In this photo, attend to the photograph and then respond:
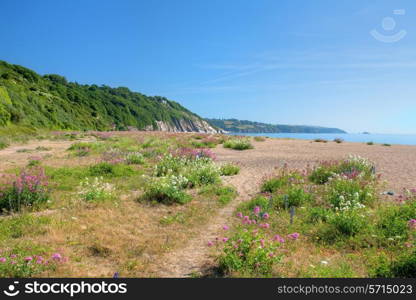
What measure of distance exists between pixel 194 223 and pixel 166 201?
77.4 inches

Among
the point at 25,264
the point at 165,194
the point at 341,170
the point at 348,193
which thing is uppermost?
the point at 341,170

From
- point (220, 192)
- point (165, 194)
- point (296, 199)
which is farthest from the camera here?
point (220, 192)

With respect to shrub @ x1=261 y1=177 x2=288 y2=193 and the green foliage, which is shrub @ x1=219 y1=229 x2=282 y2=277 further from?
shrub @ x1=261 y1=177 x2=288 y2=193

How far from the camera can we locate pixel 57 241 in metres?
5.83

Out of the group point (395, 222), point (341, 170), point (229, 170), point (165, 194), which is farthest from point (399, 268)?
point (229, 170)

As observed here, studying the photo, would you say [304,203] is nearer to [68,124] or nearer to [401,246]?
[401,246]

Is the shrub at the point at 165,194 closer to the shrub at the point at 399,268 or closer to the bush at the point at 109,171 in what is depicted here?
the bush at the point at 109,171

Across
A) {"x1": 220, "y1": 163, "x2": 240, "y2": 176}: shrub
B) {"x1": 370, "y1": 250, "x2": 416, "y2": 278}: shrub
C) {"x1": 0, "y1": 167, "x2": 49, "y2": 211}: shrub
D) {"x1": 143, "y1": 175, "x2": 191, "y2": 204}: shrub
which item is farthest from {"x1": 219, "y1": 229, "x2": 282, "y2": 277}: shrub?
{"x1": 220, "y1": 163, "x2": 240, "y2": 176}: shrub

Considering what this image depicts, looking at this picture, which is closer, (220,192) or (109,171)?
(220,192)

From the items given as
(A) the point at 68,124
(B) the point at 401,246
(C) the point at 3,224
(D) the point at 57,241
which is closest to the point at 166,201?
(D) the point at 57,241

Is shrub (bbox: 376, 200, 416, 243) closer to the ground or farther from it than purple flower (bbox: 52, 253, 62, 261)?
farther from it

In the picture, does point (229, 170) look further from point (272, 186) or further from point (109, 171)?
point (109, 171)

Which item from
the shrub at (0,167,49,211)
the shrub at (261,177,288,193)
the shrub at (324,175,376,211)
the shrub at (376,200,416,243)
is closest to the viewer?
the shrub at (376,200,416,243)

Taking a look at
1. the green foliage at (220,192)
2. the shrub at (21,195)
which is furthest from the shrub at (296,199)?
the shrub at (21,195)
